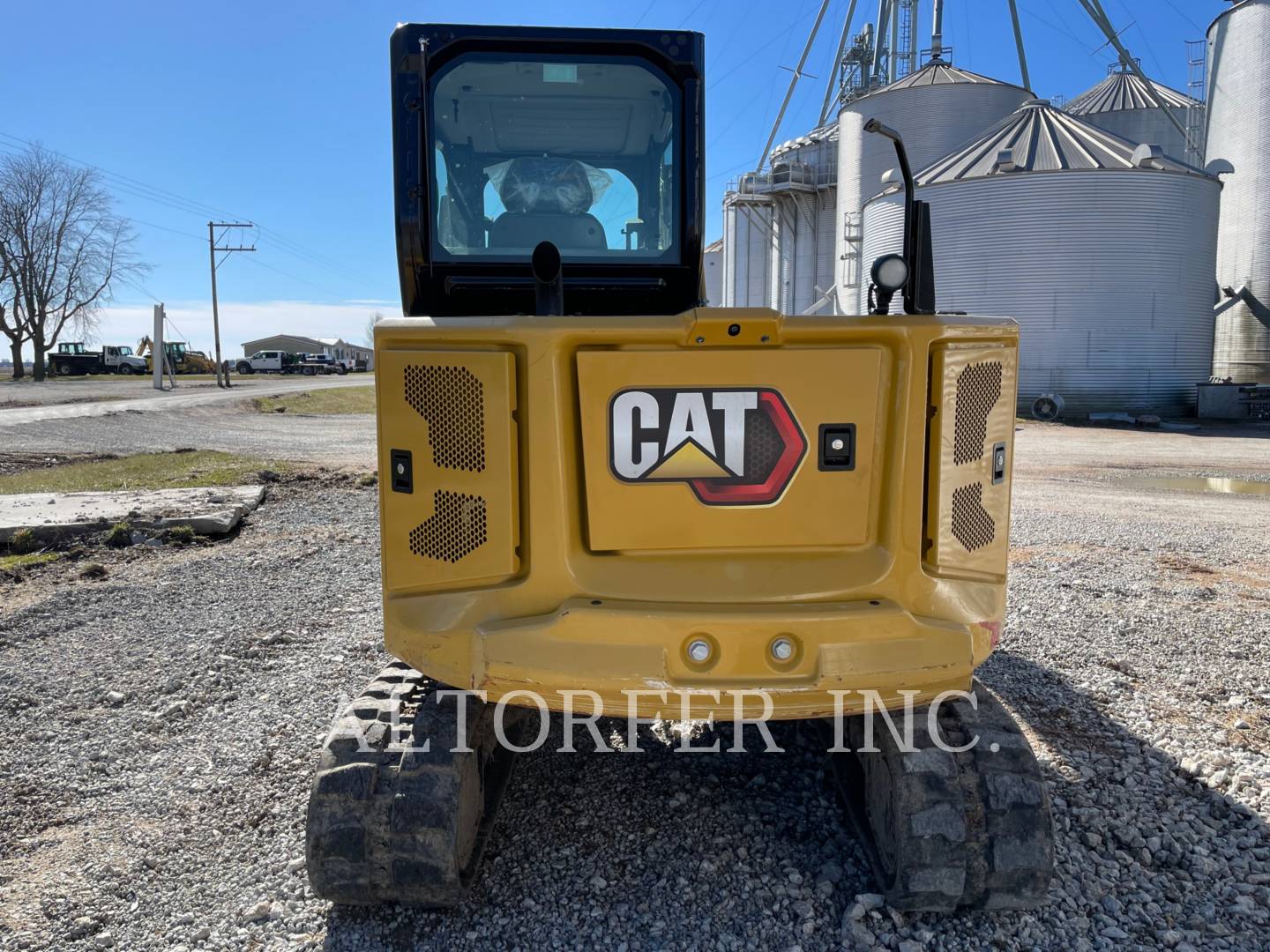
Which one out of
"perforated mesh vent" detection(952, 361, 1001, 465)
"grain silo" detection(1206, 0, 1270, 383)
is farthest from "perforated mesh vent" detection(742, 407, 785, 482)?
"grain silo" detection(1206, 0, 1270, 383)

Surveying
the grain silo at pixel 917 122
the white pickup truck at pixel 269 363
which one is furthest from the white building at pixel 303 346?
the grain silo at pixel 917 122

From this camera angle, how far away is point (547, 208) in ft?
11.1

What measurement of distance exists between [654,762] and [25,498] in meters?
8.14

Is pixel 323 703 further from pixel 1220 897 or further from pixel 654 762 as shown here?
pixel 1220 897

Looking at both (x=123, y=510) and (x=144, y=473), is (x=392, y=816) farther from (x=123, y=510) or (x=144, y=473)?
(x=144, y=473)

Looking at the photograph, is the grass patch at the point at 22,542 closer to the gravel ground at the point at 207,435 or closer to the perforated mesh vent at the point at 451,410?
the gravel ground at the point at 207,435

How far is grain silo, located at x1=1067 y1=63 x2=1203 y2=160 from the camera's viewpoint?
34781 mm

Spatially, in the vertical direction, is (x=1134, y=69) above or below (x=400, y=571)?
above

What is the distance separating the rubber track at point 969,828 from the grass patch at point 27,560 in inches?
267

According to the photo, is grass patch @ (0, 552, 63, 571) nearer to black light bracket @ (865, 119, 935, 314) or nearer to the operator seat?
the operator seat

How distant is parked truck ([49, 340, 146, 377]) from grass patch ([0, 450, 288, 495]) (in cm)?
4606

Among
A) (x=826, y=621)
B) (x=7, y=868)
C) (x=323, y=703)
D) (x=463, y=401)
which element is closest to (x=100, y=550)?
(x=323, y=703)

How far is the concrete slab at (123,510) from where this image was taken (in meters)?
7.82

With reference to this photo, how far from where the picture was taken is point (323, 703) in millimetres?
4461
